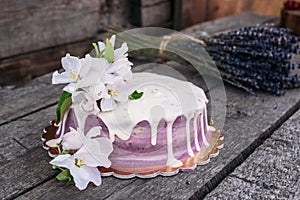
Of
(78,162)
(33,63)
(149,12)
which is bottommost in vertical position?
(33,63)

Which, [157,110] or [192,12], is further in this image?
[192,12]

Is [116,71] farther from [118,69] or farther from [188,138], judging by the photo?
[188,138]

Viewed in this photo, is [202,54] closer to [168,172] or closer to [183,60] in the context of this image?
[183,60]

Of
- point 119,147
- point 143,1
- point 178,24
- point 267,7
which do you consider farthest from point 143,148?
point 267,7

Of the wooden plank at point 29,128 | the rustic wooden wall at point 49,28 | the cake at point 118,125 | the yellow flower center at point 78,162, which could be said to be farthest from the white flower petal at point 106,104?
the rustic wooden wall at point 49,28

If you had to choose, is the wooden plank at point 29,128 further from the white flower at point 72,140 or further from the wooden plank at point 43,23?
the wooden plank at point 43,23

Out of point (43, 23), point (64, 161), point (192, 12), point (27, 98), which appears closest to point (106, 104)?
point (64, 161)
